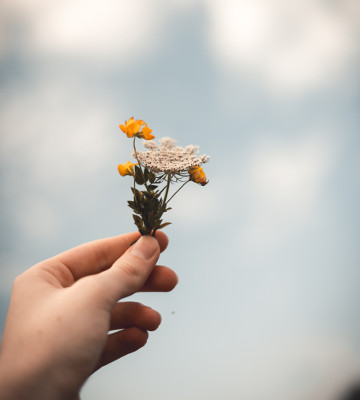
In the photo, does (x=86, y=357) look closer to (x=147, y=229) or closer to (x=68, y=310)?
(x=68, y=310)

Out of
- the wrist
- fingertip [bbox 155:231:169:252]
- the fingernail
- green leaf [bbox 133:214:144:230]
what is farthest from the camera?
fingertip [bbox 155:231:169:252]

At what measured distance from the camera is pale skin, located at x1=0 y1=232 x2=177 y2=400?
0.91 meters

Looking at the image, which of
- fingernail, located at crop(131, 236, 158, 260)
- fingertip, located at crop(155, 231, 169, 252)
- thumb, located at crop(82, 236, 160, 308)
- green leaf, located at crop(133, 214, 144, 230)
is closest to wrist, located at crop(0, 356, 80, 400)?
thumb, located at crop(82, 236, 160, 308)

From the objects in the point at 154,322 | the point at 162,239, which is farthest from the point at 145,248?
the point at 154,322

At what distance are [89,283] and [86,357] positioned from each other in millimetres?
259

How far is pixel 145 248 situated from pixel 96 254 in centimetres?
43

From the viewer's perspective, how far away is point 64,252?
5.16 ft

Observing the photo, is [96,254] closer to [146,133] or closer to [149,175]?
[149,175]

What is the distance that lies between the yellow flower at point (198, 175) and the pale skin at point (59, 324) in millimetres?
408

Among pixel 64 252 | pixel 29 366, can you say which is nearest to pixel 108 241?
pixel 64 252

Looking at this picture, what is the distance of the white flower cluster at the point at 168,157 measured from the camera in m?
1.48

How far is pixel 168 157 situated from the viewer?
5.04 ft

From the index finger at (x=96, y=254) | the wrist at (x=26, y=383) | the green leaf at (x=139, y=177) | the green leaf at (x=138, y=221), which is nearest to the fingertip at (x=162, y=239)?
the index finger at (x=96, y=254)

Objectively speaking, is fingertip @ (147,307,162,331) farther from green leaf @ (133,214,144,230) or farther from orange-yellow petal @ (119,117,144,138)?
orange-yellow petal @ (119,117,144,138)
